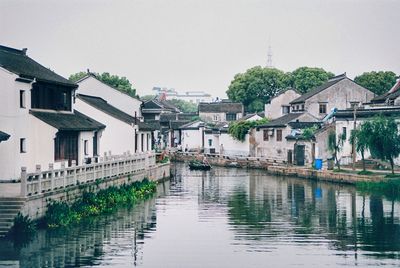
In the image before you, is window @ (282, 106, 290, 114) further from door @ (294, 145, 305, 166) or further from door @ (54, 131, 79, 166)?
door @ (54, 131, 79, 166)

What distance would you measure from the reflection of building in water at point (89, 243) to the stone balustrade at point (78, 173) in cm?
170

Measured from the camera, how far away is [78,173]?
28062 millimetres

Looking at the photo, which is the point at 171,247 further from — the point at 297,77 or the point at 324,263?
the point at 297,77

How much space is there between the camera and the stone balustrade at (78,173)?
2319cm

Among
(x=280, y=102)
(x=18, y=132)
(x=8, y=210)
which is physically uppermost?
(x=280, y=102)

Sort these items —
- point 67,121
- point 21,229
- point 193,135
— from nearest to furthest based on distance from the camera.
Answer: point 21,229 → point 67,121 → point 193,135

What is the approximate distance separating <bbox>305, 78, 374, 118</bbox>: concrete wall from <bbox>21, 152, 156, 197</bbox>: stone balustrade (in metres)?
30.1

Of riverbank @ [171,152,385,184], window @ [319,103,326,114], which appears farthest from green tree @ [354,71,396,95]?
riverbank @ [171,152,385,184]

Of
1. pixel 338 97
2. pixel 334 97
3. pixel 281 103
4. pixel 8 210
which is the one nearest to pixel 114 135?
pixel 8 210

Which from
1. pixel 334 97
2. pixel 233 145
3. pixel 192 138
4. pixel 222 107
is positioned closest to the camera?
pixel 334 97

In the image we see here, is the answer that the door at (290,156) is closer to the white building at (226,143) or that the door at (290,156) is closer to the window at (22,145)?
the white building at (226,143)

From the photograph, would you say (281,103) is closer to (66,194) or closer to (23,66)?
(23,66)

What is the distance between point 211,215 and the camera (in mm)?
29953

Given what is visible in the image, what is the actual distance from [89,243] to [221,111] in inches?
3010
